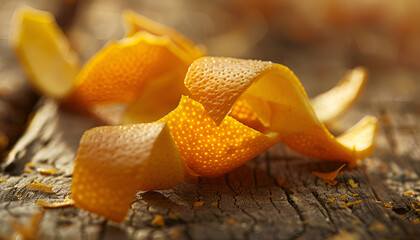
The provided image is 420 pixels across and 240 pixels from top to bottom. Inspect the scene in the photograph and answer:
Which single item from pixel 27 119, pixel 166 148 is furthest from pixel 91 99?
pixel 166 148

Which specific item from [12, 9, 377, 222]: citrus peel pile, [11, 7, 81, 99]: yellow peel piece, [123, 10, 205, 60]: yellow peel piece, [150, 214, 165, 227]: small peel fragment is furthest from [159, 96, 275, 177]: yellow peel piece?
[11, 7, 81, 99]: yellow peel piece

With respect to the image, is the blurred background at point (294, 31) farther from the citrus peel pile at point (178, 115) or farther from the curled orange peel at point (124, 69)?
the citrus peel pile at point (178, 115)

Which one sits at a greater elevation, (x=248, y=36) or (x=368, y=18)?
(x=368, y=18)

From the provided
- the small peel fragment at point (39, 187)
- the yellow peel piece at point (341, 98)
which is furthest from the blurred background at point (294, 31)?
the small peel fragment at point (39, 187)

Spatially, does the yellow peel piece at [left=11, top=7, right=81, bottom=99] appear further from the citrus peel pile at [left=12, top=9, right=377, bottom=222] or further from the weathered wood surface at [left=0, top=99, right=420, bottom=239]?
the weathered wood surface at [left=0, top=99, right=420, bottom=239]

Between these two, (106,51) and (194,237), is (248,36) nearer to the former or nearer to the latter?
(106,51)

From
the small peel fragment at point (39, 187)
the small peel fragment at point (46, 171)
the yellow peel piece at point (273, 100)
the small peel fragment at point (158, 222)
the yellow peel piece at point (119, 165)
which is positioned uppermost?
the yellow peel piece at point (273, 100)
